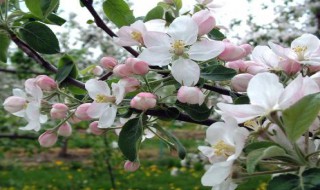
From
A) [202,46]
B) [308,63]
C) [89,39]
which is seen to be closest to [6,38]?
[202,46]

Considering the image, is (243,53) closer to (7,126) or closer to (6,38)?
(6,38)

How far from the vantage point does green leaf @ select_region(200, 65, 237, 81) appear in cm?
89

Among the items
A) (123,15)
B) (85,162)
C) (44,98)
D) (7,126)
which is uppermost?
(123,15)

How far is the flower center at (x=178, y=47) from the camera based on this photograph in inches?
33.9

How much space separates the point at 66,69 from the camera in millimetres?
1064

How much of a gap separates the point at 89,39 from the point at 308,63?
5.71 meters

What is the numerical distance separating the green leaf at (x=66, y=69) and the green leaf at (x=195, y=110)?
0.25 m

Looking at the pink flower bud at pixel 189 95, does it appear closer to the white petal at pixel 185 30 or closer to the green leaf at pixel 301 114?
the white petal at pixel 185 30

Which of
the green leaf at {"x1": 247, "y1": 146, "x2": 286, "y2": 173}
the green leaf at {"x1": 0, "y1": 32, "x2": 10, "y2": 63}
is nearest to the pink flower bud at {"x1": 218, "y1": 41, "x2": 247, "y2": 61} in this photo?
the green leaf at {"x1": 247, "y1": 146, "x2": 286, "y2": 173}

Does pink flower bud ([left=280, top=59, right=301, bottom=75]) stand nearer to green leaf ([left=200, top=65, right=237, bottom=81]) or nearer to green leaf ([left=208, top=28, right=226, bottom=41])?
green leaf ([left=200, top=65, right=237, bottom=81])

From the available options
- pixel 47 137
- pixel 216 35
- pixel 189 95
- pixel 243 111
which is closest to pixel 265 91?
pixel 243 111

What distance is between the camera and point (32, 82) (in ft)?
3.42

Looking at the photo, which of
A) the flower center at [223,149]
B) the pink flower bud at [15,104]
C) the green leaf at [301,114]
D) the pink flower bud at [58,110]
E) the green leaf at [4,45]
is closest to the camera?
the green leaf at [301,114]

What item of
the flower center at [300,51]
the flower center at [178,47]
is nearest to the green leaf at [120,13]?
the flower center at [178,47]
